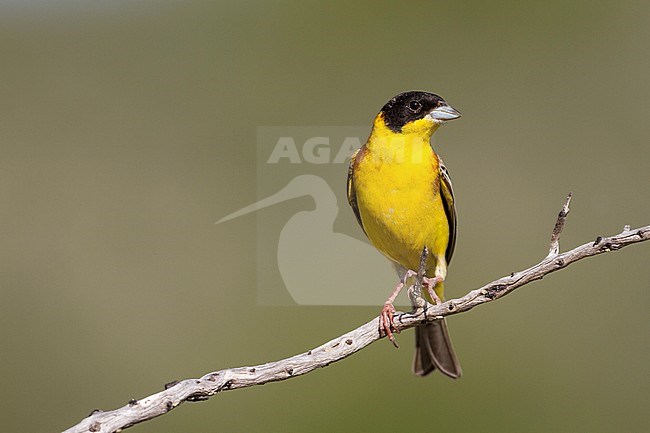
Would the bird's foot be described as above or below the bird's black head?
below

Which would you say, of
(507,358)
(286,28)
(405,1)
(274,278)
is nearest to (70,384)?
(274,278)

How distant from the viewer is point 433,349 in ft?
15.6

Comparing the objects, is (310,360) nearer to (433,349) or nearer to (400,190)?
(400,190)

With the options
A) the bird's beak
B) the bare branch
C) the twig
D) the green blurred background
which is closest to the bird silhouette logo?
Result: the green blurred background

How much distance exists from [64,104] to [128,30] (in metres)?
3.02

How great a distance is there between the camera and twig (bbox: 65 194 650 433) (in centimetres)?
284

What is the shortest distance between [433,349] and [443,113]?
59.4 inches

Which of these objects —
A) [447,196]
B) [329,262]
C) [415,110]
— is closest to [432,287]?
[447,196]

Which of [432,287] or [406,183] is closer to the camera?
[406,183]

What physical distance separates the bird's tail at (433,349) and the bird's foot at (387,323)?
1.13 metres

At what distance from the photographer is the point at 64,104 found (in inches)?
464

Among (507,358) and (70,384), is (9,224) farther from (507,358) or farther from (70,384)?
(507,358)

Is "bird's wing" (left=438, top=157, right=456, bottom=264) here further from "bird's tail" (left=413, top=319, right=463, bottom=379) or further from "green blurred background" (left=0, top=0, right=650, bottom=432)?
"green blurred background" (left=0, top=0, right=650, bottom=432)

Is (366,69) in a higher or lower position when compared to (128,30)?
lower
